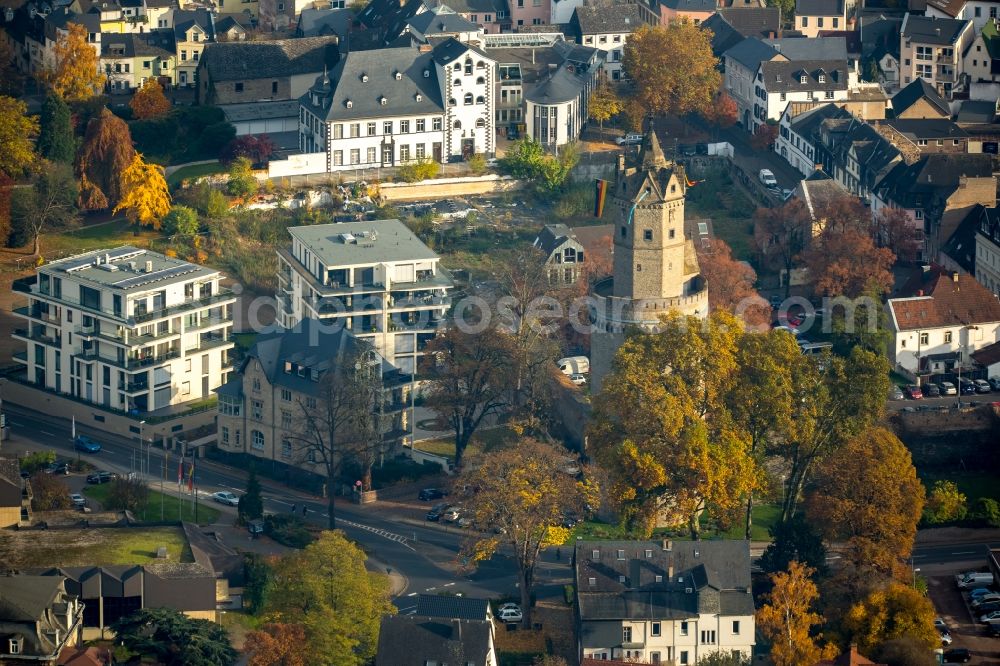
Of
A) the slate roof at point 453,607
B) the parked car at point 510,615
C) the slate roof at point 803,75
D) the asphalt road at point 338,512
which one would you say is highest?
the slate roof at point 803,75

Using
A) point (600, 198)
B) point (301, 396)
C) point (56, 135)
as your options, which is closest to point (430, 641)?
point (301, 396)

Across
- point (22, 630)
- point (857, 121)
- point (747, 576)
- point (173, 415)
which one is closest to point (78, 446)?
point (173, 415)

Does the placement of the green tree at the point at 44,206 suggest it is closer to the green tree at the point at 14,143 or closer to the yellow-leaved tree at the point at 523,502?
the green tree at the point at 14,143

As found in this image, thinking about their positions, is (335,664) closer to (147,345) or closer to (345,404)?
(345,404)

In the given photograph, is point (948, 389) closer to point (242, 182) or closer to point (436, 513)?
point (436, 513)

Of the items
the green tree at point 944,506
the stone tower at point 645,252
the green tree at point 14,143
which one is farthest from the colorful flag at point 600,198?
the green tree at point 944,506
